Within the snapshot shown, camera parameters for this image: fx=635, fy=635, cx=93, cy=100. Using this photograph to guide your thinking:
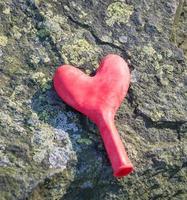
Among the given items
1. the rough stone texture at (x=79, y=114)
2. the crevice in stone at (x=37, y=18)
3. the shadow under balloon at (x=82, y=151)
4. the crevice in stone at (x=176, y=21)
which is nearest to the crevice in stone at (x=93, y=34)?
the rough stone texture at (x=79, y=114)

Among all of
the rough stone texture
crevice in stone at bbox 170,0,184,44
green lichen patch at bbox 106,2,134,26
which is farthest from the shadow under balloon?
crevice in stone at bbox 170,0,184,44

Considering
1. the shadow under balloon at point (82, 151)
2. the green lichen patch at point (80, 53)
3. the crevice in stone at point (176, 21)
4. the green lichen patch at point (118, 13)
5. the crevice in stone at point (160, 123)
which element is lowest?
the shadow under balloon at point (82, 151)

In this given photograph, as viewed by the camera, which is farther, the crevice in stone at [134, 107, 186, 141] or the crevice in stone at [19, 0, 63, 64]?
the crevice in stone at [19, 0, 63, 64]

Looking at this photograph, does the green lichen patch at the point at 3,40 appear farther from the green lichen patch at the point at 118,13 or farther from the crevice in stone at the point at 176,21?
the crevice in stone at the point at 176,21

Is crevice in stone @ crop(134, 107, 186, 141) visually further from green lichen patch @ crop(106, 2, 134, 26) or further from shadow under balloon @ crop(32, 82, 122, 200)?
green lichen patch @ crop(106, 2, 134, 26)

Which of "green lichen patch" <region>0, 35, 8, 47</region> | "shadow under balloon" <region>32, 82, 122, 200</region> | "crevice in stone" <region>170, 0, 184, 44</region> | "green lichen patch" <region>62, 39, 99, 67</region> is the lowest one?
"shadow under balloon" <region>32, 82, 122, 200</region>

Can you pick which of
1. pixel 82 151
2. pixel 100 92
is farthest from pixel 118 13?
pixel 82 151
